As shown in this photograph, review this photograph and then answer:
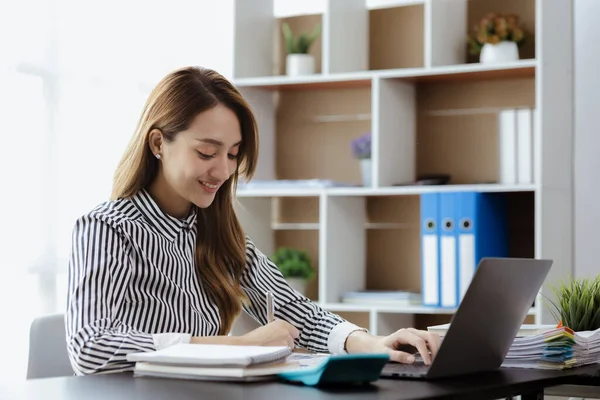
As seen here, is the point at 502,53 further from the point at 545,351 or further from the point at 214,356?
the point at 214,356

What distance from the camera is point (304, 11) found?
165 inches

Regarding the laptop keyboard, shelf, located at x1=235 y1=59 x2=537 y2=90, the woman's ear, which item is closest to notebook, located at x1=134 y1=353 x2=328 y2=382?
the laptop keyboard

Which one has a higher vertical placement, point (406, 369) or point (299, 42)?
point (299, 42)

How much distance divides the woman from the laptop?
0.67 feet

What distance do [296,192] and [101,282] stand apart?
2.04 meters

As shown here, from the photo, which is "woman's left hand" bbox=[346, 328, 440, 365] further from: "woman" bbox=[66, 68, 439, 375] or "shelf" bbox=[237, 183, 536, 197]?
"shelf" bbox=[237, 183, 536, 197]

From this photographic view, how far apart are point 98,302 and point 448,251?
77.8 inches

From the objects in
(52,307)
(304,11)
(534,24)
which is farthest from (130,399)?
(304,11)

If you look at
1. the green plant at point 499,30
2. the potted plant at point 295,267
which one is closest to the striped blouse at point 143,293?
the potted plant at point 295,267

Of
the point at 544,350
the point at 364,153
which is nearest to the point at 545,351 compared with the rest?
the point at 544,350

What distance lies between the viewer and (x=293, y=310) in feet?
7.16

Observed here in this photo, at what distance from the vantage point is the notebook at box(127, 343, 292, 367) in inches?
53.7

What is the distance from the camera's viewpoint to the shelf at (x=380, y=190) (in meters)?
3.39

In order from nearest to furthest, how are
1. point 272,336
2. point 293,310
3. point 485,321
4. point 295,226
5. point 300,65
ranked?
point 485,321, point 272,336, point 293,310, point 300,65, point 295,226
